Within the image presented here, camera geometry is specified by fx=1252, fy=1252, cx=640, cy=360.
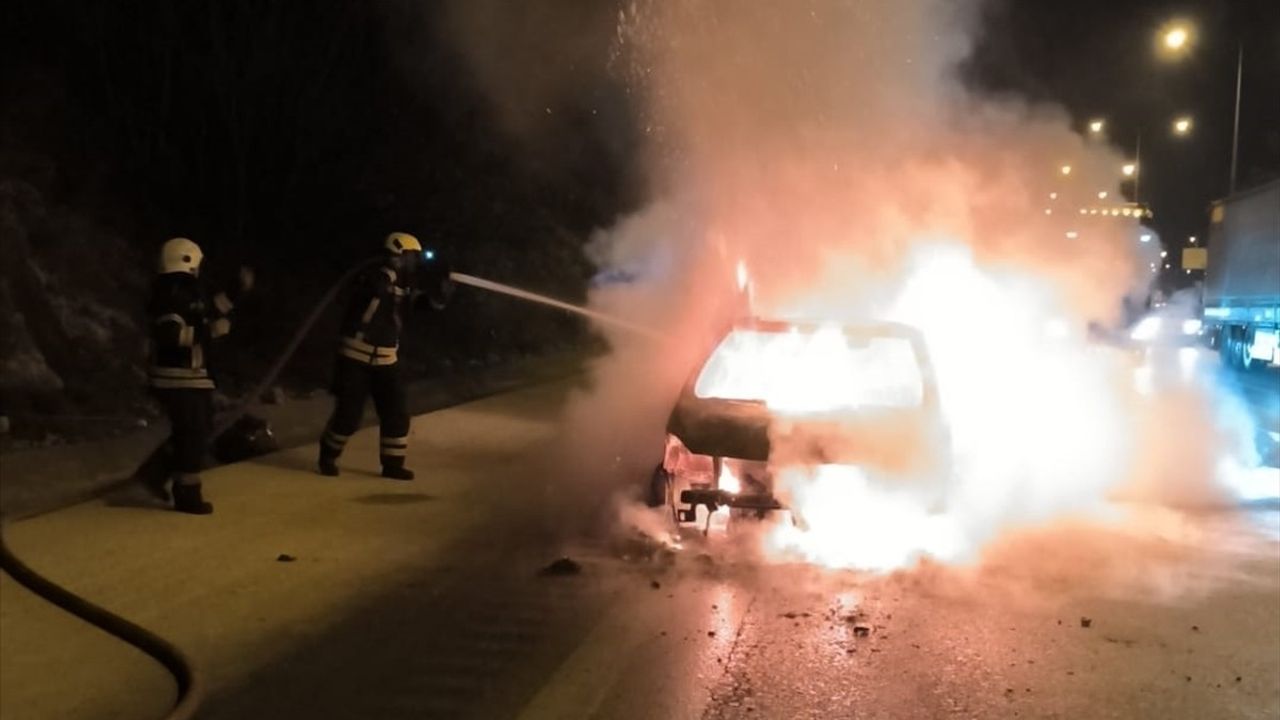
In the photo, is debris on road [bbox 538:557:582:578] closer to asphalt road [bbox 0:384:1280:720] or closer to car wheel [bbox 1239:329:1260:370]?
asphalt road [bbox 0:384:1280:720]

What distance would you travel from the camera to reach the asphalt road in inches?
175

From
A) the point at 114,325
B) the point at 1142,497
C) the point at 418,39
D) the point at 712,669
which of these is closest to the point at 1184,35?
the point at 418,39

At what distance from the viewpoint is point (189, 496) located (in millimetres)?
7371

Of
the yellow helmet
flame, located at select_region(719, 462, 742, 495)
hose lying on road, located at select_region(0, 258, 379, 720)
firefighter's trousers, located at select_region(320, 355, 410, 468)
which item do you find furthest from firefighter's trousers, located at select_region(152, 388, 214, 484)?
flame, located at select_region(719, 462, 742, 495)

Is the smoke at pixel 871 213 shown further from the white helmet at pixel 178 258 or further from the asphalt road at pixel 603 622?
the white helmet at pixel 178 258

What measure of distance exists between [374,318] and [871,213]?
19.3ft

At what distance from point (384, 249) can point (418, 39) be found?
26.0 ft

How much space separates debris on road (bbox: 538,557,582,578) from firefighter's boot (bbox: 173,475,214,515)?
238cm

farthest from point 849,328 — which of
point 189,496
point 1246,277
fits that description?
point 1246,277

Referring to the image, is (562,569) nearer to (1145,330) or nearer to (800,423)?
(800,423)

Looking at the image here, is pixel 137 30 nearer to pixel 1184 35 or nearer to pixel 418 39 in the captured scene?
pixel 418 39

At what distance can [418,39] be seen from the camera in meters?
15.8

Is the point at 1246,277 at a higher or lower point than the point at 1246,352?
higher

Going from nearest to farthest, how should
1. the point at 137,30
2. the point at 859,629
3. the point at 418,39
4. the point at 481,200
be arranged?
the point at 859,629 < the point at 137,30 < the point at 418,39 < the point at 481,200
